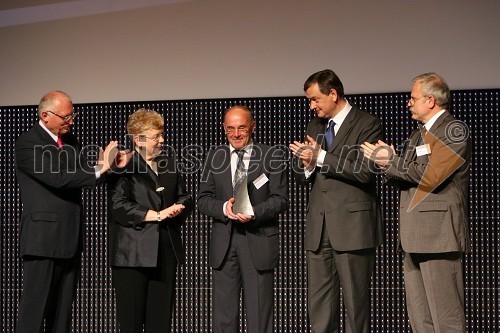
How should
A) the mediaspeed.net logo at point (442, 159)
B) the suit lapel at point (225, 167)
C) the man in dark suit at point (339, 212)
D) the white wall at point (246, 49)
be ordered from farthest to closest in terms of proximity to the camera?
the white wall at point (246, 49) → the suit lapel at point (225, 167) → the man in dark suit at point (339, 212) → the mediaspeed.net logo at point (442, 159)

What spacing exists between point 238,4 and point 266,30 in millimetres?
324

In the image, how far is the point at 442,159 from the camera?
3545 millimetres

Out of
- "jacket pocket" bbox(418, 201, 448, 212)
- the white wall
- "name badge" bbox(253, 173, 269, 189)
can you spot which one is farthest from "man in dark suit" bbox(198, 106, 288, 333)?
the white wall

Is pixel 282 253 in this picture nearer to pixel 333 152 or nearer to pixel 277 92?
pixel 277 92

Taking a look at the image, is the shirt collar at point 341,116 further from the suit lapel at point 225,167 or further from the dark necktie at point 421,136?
the suit lapel at point 225,167

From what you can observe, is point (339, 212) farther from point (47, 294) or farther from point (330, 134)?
point (47, 294)

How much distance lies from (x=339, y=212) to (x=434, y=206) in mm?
527

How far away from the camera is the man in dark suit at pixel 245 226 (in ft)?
12.6

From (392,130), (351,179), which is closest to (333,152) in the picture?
(351,179)

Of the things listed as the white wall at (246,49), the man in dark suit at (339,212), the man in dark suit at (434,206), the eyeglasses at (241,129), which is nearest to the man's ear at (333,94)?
the man in dark suit at (339,212)

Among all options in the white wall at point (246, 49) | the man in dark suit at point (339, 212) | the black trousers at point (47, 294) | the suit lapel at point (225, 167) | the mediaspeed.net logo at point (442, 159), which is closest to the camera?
the mediaspeed.net logo at point (442, 159)

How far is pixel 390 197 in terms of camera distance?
535 centimetres

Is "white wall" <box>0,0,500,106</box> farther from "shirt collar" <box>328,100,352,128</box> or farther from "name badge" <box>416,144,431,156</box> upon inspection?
"name badge" <box>416,144,431,156</box>

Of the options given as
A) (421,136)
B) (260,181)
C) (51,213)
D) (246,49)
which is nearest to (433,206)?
(421,136)
